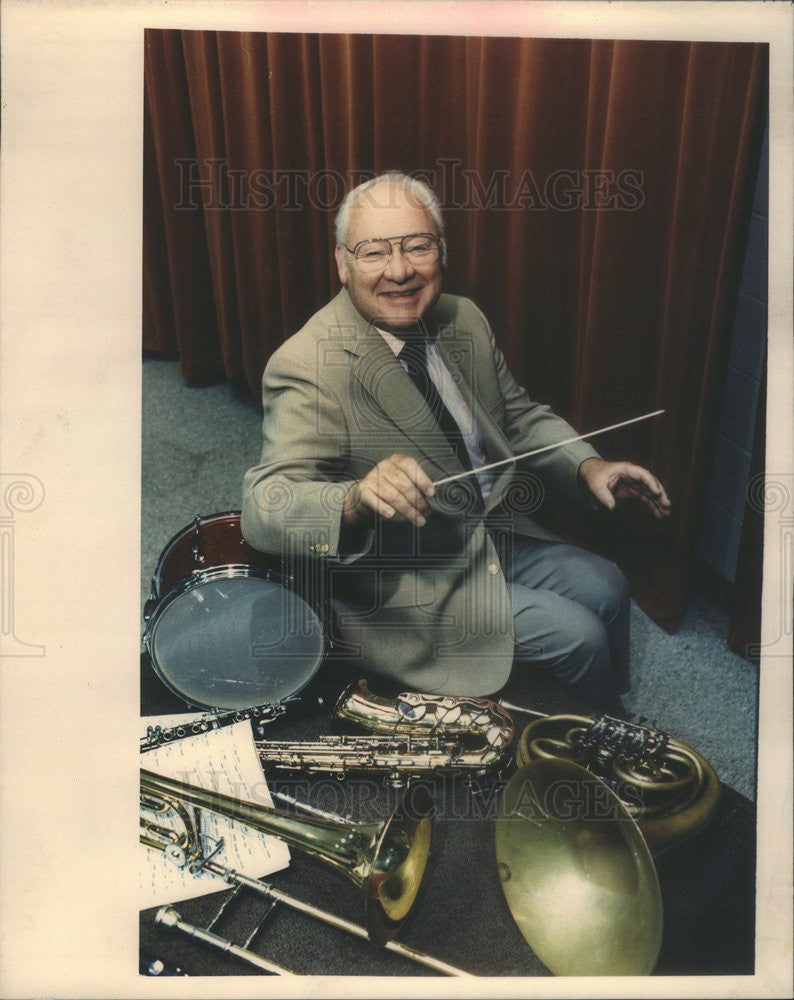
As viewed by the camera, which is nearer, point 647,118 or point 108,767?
point 647,118

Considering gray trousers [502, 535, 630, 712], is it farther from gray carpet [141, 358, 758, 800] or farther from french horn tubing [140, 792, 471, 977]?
french horn tubing [140, 792, 471, 977]

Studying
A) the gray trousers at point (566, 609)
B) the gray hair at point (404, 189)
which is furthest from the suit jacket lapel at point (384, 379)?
the gray trousers at point (566, 609)

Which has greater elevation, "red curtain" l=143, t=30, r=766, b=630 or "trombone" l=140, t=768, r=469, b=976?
"red curtain" l=143, t=30, r=766, b=630

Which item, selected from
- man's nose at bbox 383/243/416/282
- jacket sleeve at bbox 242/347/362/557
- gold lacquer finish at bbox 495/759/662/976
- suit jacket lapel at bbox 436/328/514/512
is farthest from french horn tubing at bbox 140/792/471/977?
man's nose at bbox 383/243/416/282

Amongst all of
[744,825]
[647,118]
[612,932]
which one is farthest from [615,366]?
[612,932]

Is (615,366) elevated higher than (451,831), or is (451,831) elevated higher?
(615,366)

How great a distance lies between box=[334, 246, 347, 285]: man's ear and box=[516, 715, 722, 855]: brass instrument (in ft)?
2.65

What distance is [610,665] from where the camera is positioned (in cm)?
147

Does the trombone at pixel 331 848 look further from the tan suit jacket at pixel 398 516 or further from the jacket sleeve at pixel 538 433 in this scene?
the jacket sleeve at pixel 538 433

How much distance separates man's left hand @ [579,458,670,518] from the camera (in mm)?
1419

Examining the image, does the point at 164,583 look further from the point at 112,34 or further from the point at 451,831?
the point at 112,34

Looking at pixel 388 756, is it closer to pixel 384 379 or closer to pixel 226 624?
pixel 226 624

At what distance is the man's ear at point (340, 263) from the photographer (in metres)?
1.40

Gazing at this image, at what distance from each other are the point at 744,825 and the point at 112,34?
1679 millimetres
